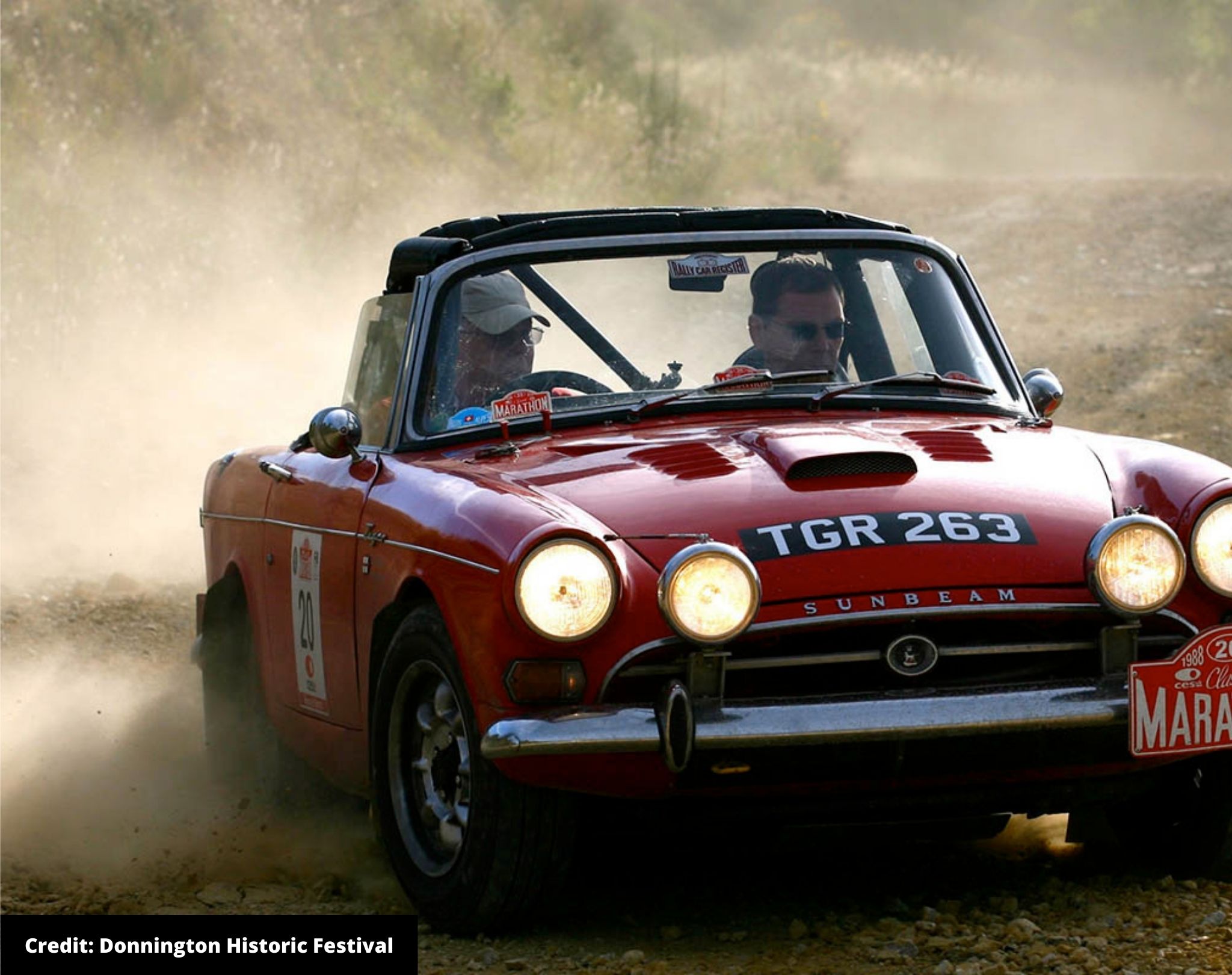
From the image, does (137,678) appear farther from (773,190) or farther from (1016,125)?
(1016,125)

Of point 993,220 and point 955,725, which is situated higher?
point 993,220

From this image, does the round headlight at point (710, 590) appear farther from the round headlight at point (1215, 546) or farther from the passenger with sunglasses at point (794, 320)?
the passenger with sunglasses at point (794, 320)

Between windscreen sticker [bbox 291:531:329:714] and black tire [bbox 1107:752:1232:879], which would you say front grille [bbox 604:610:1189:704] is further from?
windscreen sticker [bbox 291:531:329:714]

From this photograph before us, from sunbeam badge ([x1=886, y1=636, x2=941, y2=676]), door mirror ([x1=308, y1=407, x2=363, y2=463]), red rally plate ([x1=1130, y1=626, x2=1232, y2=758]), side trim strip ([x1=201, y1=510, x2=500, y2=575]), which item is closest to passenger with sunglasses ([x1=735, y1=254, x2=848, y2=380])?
door mirror ([x1=308, y1=407, x2=363, y2=463])

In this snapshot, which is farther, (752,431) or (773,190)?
(773,190)

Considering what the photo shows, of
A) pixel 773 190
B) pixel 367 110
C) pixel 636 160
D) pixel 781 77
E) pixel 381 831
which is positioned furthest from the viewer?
pixel 781 77

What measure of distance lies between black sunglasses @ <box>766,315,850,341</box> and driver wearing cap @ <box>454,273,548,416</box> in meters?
0.70

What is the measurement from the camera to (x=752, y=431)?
5.04 metres

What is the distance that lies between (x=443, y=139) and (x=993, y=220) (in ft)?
22.6

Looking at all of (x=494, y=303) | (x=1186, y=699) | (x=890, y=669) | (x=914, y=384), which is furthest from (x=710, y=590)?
(x=494, y=303)

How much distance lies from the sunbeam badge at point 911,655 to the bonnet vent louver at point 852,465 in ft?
1.64

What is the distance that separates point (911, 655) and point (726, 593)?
0.43 metres

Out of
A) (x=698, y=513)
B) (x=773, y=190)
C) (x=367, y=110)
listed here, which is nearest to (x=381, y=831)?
(x=698, y=513)

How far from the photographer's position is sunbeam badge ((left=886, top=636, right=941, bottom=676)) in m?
4.25
